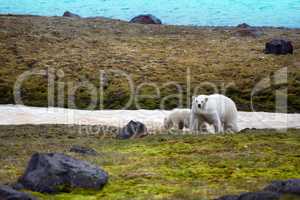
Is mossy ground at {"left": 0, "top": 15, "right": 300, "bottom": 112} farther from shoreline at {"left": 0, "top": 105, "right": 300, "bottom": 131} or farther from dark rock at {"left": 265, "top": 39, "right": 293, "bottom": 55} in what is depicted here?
shoreline at {"left": 0, "top": 105, "right": 300, "bottom": 131}

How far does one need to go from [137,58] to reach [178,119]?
2264 centimetres

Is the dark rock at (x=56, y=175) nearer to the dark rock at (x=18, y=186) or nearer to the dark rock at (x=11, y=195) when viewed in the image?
the dark rock at (x=18, y=186)

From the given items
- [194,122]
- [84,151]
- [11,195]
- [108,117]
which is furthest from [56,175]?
[108,117]

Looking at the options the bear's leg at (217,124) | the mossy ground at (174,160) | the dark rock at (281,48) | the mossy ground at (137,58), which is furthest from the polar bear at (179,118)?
the dark rock at (281,48)

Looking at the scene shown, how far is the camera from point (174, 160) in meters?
17.7

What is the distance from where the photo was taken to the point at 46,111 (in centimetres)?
3469

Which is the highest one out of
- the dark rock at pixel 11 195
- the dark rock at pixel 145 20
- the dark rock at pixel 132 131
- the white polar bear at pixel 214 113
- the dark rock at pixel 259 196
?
the dark rock at pixel 145 20

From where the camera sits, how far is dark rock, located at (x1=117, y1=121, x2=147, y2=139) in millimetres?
23625

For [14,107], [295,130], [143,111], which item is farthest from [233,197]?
[14,107]

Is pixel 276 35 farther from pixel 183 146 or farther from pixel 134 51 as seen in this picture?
pixel 183 146

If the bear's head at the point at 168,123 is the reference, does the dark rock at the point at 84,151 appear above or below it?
below

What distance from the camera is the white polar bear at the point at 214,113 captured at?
24922mm

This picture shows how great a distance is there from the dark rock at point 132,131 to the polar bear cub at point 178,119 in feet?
12.8

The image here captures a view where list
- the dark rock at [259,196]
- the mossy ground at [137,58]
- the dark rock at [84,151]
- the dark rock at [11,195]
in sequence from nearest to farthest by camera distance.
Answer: the dark rock at [259,196]
the dark rock at [11,195]
the dark rock at [84,151]
the mossy ground at [137,58]
